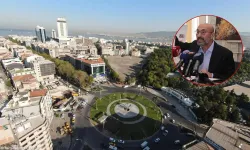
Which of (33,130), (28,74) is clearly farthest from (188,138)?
(28,74)

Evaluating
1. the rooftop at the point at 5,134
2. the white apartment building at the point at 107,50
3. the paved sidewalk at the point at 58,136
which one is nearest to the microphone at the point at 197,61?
the rooftop at the point at 5,134

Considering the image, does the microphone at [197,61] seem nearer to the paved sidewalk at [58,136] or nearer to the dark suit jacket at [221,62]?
the dark suit jacket at [221,62]

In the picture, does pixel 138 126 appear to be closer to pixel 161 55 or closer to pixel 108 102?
pixel 108 102

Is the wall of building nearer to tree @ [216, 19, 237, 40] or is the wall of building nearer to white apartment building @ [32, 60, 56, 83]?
tree @ [216, 19, 237, 40]

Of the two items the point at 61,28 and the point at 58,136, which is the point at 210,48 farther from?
the point at 61,28

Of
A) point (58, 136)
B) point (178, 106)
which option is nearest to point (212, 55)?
point (58, 136)

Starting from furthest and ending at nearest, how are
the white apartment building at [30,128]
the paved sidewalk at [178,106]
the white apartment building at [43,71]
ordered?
the white apartment building at [43,71], the paved sidewalk at [178,106], the white apartment building at [30,128]
